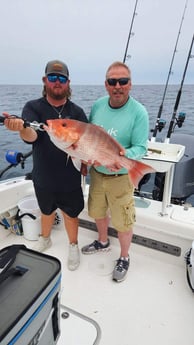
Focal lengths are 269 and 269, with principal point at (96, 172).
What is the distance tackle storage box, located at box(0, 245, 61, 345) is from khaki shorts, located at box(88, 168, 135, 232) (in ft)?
2.87

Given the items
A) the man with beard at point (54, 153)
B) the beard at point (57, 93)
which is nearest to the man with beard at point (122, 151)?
the man with beard at point (54, 153)

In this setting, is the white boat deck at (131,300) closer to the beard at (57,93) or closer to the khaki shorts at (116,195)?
the khaki shorts at (116,195)

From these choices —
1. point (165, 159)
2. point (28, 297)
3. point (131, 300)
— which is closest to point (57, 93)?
point (165, 159)

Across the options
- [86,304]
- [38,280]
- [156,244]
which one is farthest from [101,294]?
[38,280]

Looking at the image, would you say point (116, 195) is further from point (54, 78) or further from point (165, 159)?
point (54, 78)

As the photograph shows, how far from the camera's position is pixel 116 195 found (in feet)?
6.19

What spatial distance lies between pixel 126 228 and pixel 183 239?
1.60 ft

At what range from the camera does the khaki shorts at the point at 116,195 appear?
1864 millimetres

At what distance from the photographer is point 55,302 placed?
3.51ft

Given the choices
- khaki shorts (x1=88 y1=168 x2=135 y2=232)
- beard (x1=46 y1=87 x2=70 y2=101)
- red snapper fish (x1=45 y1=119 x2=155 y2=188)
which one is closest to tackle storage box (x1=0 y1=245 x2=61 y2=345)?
red snapper fish (x1=45 y1=119 x2=155 y2=188)

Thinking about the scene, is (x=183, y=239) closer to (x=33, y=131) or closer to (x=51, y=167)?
(x=51, y=167)

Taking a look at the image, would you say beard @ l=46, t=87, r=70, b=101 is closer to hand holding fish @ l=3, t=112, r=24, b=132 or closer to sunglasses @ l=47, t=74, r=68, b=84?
sunglasses @ l=47, t=74, r=68, b=84

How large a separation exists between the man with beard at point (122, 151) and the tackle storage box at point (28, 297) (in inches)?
28.3

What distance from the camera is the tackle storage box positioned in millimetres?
838
